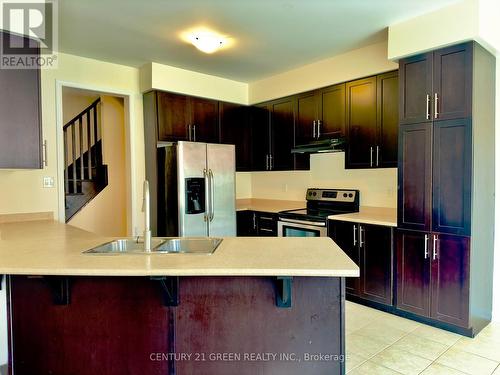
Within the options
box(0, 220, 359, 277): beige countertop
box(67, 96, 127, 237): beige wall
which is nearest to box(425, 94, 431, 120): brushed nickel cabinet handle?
box(0, 220, 359, 277): beige countertop

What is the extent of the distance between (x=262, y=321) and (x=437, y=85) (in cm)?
242

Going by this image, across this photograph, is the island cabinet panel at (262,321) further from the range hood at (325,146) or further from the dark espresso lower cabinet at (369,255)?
the range hood at (325,146)

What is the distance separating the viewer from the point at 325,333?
1.73 m

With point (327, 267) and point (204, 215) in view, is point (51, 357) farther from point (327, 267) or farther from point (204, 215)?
point (204, 215)

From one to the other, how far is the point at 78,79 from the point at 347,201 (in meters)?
3.38

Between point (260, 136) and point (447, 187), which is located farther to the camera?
point (260, 136)

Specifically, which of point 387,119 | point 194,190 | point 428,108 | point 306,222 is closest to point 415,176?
point 428,108

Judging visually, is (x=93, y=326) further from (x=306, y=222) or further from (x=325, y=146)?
(x=325, y=146)

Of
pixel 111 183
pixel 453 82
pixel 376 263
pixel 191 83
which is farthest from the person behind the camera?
pixel 111 183

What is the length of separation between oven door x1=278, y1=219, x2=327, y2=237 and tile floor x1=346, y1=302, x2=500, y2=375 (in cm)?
94

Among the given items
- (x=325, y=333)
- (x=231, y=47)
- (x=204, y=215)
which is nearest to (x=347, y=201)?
(x=204, y=215)

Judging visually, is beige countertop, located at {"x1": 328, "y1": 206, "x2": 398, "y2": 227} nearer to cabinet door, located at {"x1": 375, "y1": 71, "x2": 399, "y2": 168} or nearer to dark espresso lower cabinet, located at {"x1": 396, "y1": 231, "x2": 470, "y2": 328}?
dark espresso lower cabinet, located at {"x1": 396, "y1": 231, "x2": 470, "y2": 328}

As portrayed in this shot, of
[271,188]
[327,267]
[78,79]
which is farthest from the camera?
[271,188]

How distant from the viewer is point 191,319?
1.73 meters
